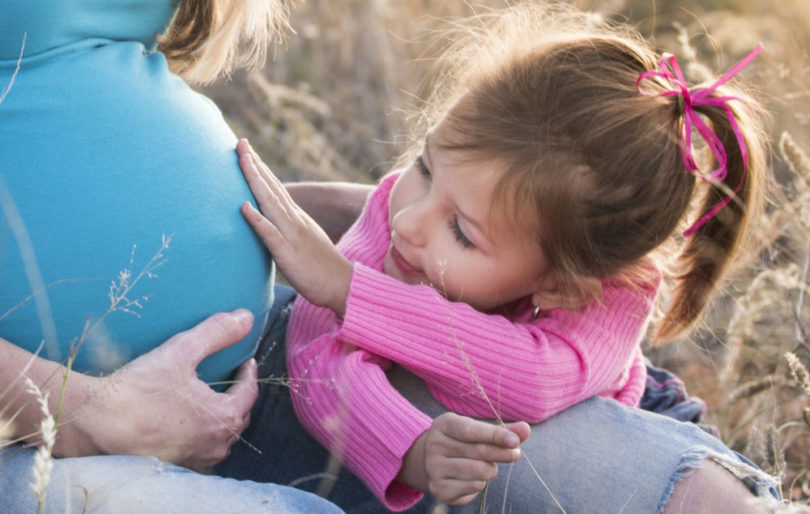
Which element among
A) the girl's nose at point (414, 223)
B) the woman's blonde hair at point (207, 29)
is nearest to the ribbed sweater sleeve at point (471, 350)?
the girl's nose at point (414, 223)

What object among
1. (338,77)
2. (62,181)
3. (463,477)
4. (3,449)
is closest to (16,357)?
(3,449)

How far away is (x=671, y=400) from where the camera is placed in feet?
7.79

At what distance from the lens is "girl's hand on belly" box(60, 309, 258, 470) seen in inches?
64.2

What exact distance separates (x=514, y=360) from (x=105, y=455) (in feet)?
2.76

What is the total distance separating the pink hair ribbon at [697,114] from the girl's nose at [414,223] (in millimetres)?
552

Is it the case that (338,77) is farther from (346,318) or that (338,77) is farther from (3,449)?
(3,449)

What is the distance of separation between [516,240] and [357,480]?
69 cm

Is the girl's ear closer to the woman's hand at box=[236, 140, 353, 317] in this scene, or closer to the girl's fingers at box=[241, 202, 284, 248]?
the woman's hand at box=[236, 140, 353, 317]

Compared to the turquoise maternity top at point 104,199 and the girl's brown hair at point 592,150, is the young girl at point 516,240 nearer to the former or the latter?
the girl's brown hair at point 592,150

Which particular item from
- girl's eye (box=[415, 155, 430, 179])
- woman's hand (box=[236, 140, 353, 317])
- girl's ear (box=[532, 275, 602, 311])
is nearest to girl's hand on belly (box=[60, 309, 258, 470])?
woman's hand (box=[236, 140, 353, 317])

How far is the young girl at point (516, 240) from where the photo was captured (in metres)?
1.88

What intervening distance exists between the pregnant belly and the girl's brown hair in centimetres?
58

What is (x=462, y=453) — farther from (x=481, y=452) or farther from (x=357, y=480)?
(x=357, y=480)

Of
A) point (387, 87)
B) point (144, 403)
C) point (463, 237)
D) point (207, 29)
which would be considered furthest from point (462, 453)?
point (387, 87)
